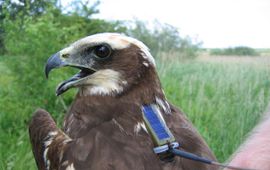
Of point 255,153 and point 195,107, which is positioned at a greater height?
point 255,153

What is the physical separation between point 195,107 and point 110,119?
3.74 metres

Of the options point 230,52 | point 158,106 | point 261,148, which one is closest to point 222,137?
point 158,106

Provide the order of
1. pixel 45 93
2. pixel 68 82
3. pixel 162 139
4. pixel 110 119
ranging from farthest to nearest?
pixel 45 93 < pixel 68 82 < pixel 110 119 < pixel 162 139

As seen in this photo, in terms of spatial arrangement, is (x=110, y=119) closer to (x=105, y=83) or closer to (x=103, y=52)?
(x=105, y=83)

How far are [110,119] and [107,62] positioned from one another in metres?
0.44

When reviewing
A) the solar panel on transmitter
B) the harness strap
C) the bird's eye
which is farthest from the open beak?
the harness strap

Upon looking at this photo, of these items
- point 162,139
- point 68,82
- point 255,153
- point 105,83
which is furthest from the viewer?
point 68,82

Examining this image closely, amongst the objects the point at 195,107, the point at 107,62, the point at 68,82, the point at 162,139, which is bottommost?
the point at 195,107

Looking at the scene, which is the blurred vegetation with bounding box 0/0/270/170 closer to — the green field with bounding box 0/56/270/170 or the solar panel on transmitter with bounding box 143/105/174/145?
the green field with bounding box 0/56/270/170

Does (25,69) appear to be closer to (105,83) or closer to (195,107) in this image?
(195,107)

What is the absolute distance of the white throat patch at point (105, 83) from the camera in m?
3.28

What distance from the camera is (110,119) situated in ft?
10.3

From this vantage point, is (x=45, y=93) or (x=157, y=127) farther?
(x=45, y=93)

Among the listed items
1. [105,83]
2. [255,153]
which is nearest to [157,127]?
[105,83]
